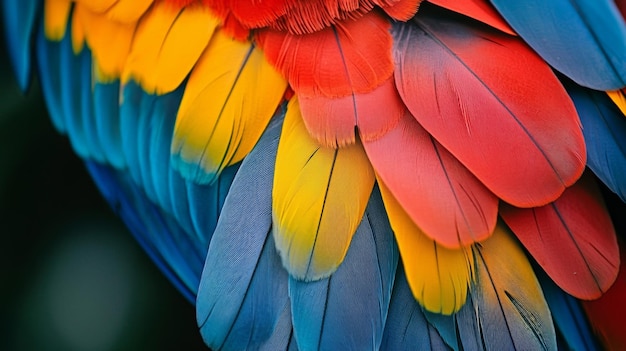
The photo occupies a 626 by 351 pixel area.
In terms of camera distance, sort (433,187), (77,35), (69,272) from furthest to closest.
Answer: (69,272) → (77,35) → (433,187)

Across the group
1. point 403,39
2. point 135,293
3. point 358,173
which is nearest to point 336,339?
point 358,173

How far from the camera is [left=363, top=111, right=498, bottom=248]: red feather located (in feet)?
1.53

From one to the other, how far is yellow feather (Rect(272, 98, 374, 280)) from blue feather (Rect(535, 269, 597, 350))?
0.16 m

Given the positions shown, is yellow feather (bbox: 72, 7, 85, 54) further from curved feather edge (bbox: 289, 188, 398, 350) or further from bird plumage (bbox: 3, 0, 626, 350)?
curved feather edge (bbox: 289, 188, 398, 350)

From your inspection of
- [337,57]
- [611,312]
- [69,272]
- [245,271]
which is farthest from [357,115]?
[69,272]

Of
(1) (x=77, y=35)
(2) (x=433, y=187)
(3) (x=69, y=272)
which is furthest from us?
(3) (x=69, y=272)

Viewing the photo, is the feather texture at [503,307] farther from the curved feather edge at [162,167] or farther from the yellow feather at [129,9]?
the yellow feather at [129,9]

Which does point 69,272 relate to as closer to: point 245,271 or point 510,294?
point 245,271

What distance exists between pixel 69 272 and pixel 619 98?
1.95 feet

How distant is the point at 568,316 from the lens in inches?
20.0

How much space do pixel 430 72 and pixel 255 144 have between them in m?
0.15

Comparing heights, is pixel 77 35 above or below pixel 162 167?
above

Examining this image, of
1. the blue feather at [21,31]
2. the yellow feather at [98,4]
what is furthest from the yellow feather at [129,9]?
the blue feather at [21,31]

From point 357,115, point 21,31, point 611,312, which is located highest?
point 21,31
